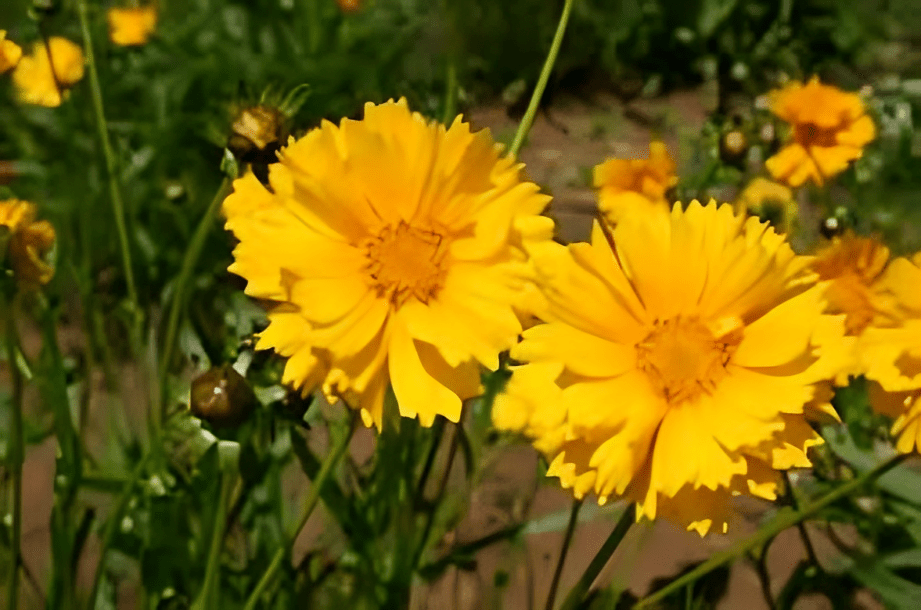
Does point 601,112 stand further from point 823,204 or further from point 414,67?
point 823,204

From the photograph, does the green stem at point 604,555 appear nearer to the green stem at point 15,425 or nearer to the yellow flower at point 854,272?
the yellow flower at point 854,272

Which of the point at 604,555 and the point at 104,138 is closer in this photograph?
the point at 604,555

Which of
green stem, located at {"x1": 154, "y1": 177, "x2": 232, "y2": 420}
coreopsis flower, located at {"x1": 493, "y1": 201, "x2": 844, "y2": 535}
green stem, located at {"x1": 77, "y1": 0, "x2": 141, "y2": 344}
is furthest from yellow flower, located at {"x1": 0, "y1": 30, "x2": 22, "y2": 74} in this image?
coreopsis flower, located at {"x1": 493, "y1": 201, "x2": 844, "y2": 535}

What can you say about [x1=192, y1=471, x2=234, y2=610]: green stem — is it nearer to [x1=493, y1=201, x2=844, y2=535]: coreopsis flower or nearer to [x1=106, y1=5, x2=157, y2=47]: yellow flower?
[x1=493, y1=201, x2=844, y2=535]: coreopsis flower

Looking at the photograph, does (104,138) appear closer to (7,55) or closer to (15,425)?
(7,55)

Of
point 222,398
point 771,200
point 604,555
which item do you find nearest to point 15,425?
point 222,398
